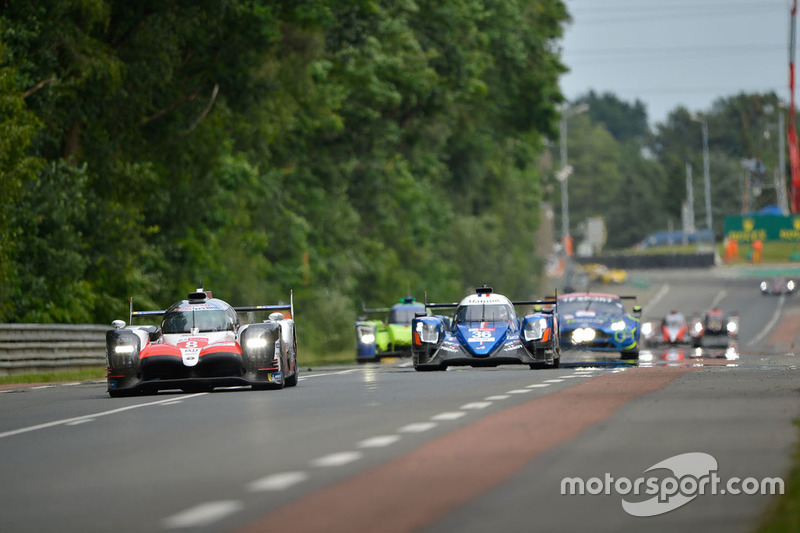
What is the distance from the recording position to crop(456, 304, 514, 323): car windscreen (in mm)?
30688

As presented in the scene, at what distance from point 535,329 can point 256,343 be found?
26.3 ft

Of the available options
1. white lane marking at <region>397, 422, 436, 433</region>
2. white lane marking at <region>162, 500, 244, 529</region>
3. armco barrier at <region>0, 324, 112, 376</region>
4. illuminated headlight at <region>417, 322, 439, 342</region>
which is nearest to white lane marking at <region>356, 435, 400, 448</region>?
white lane marking at <region>397, 422, 436, 433</region>

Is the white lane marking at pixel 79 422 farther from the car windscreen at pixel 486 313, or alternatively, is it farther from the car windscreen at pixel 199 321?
the car windscreen at pixel 486 313

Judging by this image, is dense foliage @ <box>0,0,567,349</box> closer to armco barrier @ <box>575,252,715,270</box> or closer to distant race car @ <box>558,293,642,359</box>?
distant race car @ <box>558,293,642,359</box>

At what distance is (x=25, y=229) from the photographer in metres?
39.4

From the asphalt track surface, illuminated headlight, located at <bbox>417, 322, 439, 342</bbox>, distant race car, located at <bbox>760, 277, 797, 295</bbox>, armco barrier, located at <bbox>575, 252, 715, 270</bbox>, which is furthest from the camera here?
armco barrier, located at <bbox>575, 252, 715, 270</bbox>

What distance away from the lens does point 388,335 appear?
Result: 150 feet

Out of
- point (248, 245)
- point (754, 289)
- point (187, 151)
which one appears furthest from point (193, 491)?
point (754, 289)

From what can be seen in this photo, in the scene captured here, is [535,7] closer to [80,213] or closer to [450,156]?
[450,156]

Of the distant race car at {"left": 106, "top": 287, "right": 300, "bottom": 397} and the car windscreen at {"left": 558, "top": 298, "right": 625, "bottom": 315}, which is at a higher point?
the car windscreen at {"left": 558, "top": 298, "right": 625, "bottom": 315}

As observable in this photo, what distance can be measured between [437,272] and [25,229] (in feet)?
141

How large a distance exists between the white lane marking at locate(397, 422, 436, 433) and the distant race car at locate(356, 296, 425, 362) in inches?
1130

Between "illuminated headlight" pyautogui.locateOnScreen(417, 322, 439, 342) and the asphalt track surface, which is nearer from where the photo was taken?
the asphalt track surface

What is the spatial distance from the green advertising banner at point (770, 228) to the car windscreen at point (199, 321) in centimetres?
9526
